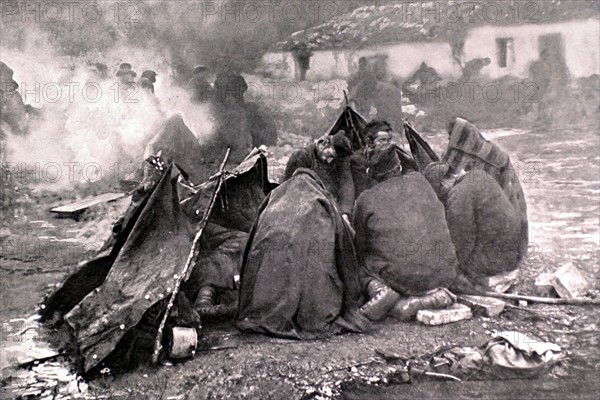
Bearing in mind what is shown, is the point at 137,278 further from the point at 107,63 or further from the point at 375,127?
the point at 375,127

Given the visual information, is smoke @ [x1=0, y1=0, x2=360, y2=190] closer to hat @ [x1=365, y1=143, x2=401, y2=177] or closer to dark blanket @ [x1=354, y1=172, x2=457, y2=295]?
hat @ [x1=365, y1=143, x2=401, y2=177]

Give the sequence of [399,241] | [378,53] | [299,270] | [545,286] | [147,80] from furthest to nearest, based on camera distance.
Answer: [378,53], [147,80], [545,286], [399,241], [299,270]

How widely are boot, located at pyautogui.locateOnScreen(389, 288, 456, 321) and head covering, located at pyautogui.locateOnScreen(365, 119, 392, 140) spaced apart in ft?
4.14

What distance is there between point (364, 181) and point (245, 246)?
1045 mm

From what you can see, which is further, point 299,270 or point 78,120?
point 78,120

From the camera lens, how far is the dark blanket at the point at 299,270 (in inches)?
201

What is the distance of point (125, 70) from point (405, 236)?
245cm

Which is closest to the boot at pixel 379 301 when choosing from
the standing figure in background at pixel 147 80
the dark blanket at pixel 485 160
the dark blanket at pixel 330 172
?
the dark blanket at pixel 330 172

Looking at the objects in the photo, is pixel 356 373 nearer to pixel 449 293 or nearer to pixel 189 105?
pixel 449 293

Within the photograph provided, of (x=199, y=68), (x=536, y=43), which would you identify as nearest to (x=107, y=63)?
(x=199, y=68)

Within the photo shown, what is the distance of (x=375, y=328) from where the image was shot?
17.0ft

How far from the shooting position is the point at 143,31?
5641mm

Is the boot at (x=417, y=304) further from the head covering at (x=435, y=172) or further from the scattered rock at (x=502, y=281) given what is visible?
the head covering at (x=435, y=172)

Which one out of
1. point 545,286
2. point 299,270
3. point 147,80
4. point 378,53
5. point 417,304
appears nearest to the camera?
point 299,270
